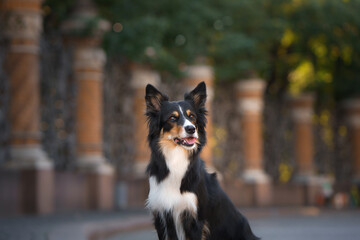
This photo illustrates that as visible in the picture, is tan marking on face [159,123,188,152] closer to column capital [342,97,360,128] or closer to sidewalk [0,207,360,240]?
sidewalk [0,207,360,240]

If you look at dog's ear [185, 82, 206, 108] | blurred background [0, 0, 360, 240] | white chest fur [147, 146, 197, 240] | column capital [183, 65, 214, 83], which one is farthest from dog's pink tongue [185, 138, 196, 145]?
column capital [183, 65, 214, 83]

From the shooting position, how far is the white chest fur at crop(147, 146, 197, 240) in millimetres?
6366

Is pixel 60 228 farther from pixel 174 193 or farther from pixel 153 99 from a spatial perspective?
pixel 174 193

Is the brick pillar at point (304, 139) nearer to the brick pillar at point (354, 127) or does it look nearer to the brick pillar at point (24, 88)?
the brick pillar at point (354, 127)

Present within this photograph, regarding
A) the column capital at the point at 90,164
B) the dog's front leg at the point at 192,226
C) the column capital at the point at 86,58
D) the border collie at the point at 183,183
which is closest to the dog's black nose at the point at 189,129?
the border collie at the point at 183,183

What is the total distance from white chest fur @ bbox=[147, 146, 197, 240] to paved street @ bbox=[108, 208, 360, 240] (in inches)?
301

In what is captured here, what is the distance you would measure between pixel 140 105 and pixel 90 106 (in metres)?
3.78

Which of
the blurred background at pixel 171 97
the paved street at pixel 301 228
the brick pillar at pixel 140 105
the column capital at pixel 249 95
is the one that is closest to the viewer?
the paved street at pixel 301 228

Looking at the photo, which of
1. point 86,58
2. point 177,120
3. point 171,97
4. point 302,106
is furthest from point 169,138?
point 302,106

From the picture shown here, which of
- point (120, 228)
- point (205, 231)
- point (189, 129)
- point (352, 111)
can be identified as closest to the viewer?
point (189, 129)

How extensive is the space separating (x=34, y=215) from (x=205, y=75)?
9972 mm

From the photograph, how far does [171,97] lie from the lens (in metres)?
25.6

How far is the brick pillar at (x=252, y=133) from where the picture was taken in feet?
91.3

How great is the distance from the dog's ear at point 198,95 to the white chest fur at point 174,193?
489mm
